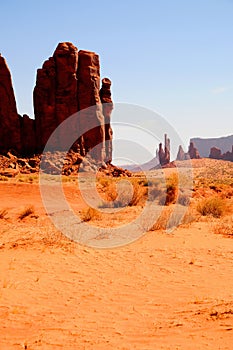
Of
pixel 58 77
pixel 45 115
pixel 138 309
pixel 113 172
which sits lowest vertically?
pixel 138 309

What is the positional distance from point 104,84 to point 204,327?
44.8 metres

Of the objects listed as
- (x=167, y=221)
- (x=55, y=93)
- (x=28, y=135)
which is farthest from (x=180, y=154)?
(x=167, y=221)

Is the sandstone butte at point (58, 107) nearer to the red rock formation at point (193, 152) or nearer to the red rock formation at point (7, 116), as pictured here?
the red rock formation at point (7, 116)

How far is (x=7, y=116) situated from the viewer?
42188 mm

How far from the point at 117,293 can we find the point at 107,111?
134 ft

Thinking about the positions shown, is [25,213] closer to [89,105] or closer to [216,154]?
[89,105]

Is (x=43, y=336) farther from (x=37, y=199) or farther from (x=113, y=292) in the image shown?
(x=37, y=199)

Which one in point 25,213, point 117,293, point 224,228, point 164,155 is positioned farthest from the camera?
point 164,155

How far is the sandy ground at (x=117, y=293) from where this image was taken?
4.77 m

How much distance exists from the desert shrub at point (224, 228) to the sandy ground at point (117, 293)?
604 millimetres

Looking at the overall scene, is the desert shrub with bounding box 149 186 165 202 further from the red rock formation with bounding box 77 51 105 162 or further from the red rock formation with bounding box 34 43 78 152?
the red rock formation with bounding box 34 43 78 152

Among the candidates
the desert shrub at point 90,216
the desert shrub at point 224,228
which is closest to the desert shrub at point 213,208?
the desert shrub at point 224,228

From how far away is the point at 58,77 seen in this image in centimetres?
4309

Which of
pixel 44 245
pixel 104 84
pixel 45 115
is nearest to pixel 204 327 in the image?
pixel 44 245
